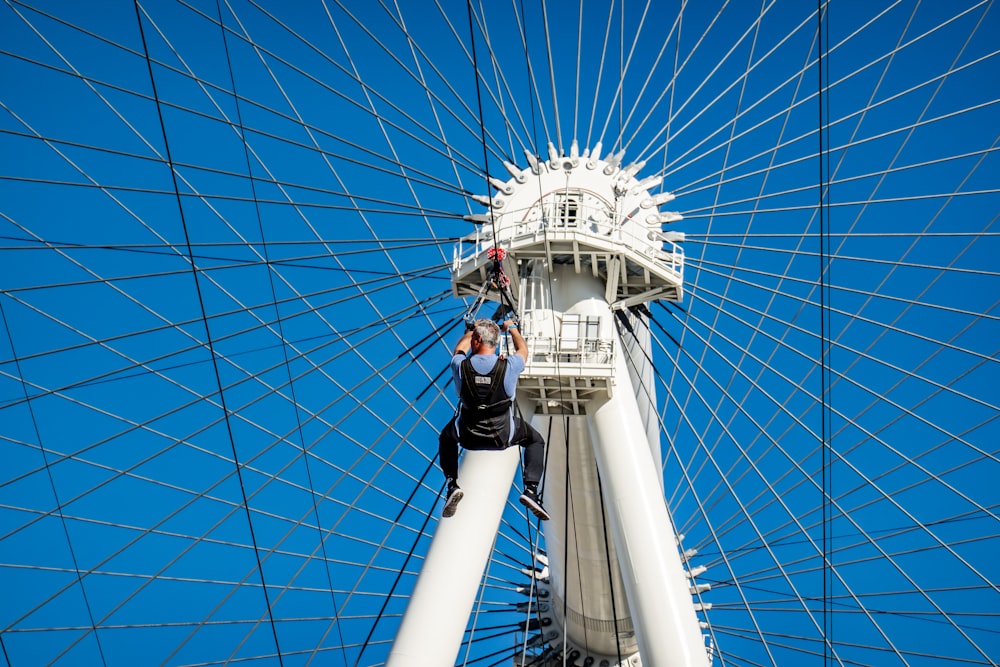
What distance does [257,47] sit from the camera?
15.6 metres

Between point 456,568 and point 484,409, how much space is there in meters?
3.28

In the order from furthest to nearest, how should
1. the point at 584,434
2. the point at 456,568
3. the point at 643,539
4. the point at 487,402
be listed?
the point at 584,434 < the point at 643,539 < the point at 456,568 < the point at 487,402

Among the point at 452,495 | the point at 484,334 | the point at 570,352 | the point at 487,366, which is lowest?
the point at 452,495

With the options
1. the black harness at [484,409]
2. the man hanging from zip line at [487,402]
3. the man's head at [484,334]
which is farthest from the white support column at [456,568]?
the man's head at [484,334]

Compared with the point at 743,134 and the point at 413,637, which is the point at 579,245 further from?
the point at 413,637

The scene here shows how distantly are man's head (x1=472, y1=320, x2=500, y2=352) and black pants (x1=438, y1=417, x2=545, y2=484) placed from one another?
1.18 meters

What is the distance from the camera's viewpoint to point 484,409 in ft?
34.4

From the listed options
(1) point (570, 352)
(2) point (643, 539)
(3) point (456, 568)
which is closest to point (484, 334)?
(3) point (456, 568)

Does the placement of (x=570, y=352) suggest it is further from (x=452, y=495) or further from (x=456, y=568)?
(x=452, y=495)

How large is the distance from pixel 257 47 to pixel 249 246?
274 cm

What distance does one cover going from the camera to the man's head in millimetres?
10219

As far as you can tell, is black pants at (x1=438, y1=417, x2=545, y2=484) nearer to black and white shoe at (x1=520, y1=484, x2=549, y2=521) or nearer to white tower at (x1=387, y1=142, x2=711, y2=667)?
black and white shoe at (x1=520, y1=484, x2=549, y2=521)

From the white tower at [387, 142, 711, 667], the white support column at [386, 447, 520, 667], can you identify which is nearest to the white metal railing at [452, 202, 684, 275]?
the white tower at [387, 142, 711, 667]

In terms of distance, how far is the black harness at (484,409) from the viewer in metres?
10.2
